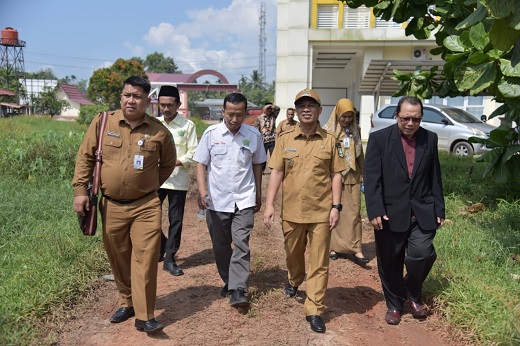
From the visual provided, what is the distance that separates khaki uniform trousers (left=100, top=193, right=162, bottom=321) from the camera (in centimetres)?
378

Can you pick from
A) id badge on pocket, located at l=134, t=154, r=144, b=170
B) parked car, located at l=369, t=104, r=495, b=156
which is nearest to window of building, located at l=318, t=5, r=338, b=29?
parked car, located at l=369, t=104, r=495, b=156

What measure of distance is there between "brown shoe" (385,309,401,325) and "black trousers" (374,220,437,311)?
0.12ft

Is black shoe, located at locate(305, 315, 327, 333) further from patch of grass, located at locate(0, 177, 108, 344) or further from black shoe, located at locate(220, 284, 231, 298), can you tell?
patch of grass, located at locate(0, 177, 108, 344)

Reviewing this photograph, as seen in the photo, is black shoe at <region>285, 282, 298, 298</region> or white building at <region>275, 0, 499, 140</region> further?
white building at <region>275, 0, 499, 140</region>

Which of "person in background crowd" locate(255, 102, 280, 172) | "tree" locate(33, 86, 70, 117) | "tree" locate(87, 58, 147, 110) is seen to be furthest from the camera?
"tree" locate(87, 58, 147, 110)

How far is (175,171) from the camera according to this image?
5.27 m

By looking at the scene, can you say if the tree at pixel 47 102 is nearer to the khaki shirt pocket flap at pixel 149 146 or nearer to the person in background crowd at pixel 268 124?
the person in background crowd at pixel 268 124

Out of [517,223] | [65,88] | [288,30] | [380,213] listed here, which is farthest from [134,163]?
[65,88]

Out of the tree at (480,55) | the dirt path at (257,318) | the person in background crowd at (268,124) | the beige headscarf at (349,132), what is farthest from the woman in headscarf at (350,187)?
the person in background crowd at (268,124)

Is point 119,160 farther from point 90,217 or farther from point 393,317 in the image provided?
point 393,317

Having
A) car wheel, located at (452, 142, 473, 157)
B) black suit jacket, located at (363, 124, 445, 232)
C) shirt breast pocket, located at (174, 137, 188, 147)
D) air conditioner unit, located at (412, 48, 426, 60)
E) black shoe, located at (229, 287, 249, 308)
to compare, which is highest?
air conditioner unit, located at (412, 48, 426, 60)

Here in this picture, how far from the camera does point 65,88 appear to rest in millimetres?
59500

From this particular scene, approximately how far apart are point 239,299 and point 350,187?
2.23 metres

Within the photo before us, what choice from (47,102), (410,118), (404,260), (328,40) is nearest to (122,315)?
(404,260)
